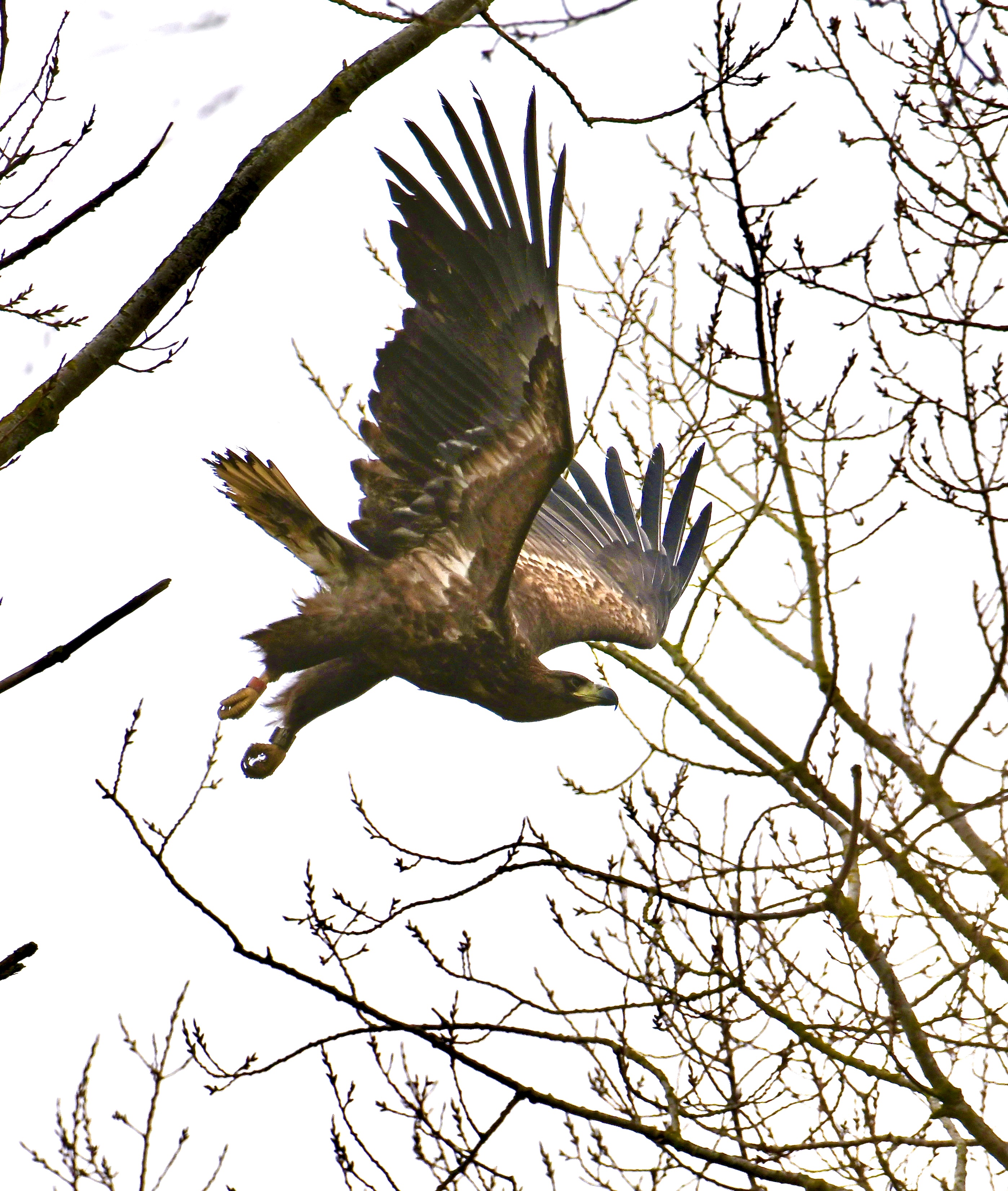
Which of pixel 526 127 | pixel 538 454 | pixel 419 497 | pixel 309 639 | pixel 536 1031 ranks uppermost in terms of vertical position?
pixel 526 127

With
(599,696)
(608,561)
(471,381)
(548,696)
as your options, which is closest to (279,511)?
(471,381)

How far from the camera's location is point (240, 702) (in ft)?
9.71

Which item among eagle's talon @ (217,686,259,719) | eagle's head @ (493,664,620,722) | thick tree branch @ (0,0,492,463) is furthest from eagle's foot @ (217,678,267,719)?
thick tree branch @ (0,0,492,463)

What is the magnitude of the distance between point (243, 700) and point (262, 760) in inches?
5.6

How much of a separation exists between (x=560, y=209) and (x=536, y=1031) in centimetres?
211

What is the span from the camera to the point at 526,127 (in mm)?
3326

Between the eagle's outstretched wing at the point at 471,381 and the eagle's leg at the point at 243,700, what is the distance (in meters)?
0.46

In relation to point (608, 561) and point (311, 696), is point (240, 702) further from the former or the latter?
point (608, 561)

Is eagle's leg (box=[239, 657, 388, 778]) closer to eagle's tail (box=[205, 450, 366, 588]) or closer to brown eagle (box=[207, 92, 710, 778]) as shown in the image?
brown eagle (box=[207, 92, 710, 778])

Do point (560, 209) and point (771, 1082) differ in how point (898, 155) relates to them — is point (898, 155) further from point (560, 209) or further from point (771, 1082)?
point (771, 1082)

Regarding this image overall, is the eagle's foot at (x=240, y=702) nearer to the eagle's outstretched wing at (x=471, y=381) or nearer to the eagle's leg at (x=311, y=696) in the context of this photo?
the eagle's leg at (x=311, y=696)

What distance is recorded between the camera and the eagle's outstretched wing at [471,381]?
3.37 m

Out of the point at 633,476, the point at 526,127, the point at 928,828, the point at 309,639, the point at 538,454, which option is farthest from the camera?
the point at 633,476

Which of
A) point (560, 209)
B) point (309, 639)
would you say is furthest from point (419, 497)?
point (560, 209)
